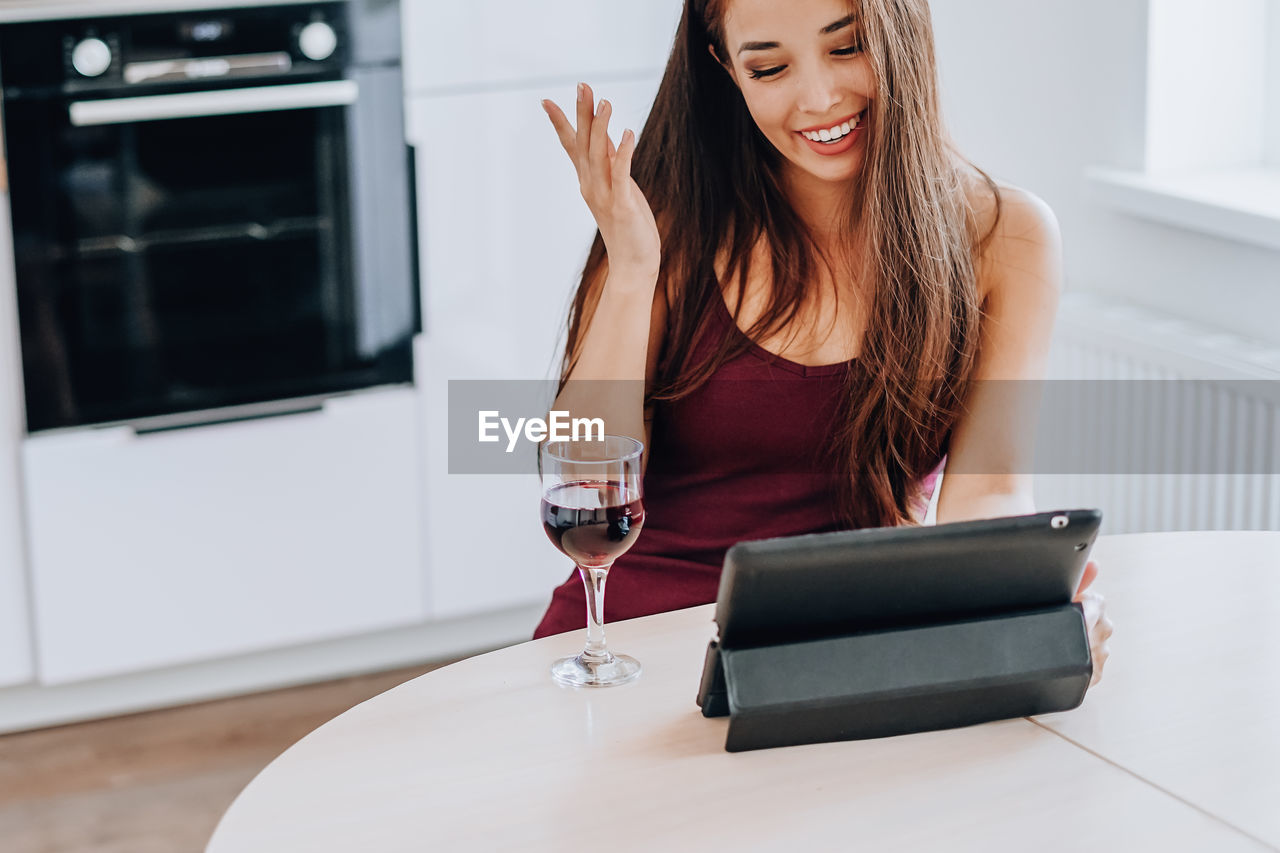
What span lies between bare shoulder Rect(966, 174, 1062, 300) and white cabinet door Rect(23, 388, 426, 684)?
137cm

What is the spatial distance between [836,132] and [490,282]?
1.32m

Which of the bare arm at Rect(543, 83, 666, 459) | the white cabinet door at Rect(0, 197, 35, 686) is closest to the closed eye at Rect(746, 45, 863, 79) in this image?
the bare arm at Rect(543, 83, 666, 459)

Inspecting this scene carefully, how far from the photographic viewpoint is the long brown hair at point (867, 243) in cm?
161

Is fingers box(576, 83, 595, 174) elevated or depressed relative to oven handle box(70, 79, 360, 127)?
depressed

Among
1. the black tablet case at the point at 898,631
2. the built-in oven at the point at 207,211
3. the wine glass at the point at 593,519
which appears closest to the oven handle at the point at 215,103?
the built-in oven at the point at 207,211

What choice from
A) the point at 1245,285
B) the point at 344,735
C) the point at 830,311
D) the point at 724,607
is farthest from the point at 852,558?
the point at 1245,285

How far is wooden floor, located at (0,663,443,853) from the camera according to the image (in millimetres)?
2357

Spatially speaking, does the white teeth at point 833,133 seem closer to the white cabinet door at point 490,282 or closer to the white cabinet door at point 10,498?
the white cabinet door at point 490,282

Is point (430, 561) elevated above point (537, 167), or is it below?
below

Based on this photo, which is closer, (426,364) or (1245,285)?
(1245,285)

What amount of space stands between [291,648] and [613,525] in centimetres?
187

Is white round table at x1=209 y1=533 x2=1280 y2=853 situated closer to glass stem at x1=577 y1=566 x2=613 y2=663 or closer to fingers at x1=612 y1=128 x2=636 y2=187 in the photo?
glass stem at x1=577 y1=566 x2=613 y2=663

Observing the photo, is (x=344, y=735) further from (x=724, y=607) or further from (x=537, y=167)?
(x=537, y=167)

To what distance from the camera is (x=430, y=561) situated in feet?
9.44
